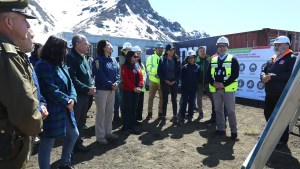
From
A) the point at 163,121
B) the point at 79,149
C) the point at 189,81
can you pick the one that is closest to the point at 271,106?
the point at 189,81

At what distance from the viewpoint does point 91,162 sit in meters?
4.90

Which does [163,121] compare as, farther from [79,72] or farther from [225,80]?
[79,72]

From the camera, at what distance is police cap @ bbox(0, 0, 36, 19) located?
1893mm

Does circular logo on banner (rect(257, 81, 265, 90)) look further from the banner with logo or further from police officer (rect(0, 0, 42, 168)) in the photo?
police officer (rect(0, 0, 42, 168))

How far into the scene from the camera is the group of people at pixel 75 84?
70.7 inches

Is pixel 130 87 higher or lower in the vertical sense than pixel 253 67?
lower

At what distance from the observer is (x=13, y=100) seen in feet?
5.72

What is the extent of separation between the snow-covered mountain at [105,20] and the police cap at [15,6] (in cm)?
11762

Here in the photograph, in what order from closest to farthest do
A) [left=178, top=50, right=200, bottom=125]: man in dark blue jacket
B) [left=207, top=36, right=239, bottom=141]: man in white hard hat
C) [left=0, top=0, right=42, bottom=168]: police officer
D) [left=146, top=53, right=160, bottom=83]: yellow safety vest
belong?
[left=0, top=0, right=42, bottom=168]: police officer → [left=207, top=36, right=239, bottom=141]: man in white hard hat → [left=178, top=50, right=200, bottom=125]: man in dark blue jacket → [left=146, top=53, right=160, bottom=83]: yellow safety vest

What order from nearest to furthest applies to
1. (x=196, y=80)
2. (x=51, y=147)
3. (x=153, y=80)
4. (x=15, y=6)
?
(x=15, y=6) → (x=51, y=147) → (x=196, y=80) → (x=153, y=80)

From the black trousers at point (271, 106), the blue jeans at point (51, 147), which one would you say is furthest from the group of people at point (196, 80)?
the blue jeans at point (51, 147)

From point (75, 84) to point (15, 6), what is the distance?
2.87 meters

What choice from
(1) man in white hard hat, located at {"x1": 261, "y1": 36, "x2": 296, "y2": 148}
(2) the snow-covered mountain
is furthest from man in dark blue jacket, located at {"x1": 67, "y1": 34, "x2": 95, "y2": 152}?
(2) the snow-covered mountain

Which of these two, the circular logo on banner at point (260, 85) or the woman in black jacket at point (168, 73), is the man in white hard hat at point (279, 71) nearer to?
the woman in black jacket at point (168, 73)
